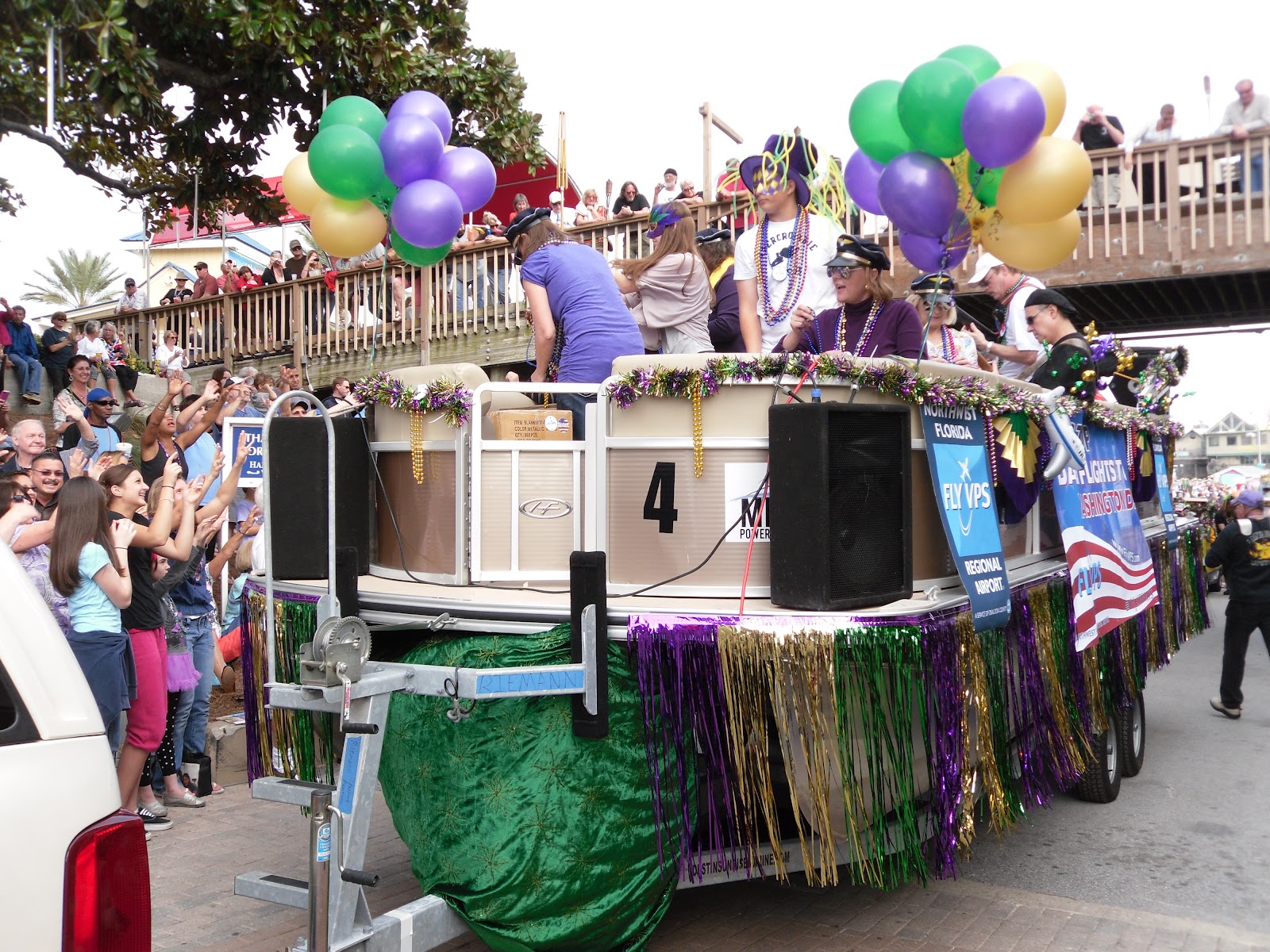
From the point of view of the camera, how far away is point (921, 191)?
4527 mm

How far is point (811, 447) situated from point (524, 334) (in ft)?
35.8

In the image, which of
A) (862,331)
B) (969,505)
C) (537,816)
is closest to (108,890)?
(537,816)

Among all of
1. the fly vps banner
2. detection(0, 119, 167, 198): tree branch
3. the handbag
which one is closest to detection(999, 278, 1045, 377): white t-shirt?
the fly vps banner

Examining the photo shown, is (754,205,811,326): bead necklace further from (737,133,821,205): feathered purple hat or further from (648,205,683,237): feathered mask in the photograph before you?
(648,205,683,237): feathered mask

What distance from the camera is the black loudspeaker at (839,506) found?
3461mm

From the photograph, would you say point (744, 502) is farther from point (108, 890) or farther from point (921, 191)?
point (108, 890)

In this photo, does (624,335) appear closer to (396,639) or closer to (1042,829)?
(396,639)

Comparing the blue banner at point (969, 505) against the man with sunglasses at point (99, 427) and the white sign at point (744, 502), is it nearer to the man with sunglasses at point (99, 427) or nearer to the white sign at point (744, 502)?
the white sign at point (744, 502)

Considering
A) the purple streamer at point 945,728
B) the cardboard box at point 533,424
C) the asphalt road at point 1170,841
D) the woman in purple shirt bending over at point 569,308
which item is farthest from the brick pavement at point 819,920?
the woman in purple shirt bending over at point 569,308

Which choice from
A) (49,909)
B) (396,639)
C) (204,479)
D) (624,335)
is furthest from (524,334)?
(49,909)

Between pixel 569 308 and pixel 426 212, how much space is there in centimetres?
98

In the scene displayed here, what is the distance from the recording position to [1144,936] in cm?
427

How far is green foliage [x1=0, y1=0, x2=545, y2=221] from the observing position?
9463 mm

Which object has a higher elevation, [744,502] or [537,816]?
[744,502]
